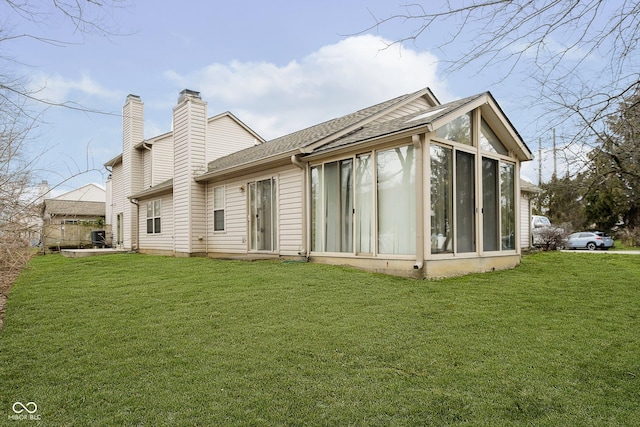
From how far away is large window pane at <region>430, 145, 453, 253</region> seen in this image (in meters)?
7.54

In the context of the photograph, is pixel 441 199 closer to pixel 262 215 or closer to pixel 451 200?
pixel 451 200

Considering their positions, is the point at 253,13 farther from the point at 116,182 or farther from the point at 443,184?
the point at 116,182

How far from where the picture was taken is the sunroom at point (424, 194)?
A: 7434 mm

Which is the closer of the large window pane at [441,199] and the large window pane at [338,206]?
the large window pane at [441,199]

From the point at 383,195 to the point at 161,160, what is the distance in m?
14.1

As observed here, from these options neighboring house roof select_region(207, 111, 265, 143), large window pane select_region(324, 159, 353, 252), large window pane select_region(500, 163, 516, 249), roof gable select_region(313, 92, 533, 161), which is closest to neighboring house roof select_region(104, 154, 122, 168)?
neighboring house roof select_region(207, 111, 265, 143)

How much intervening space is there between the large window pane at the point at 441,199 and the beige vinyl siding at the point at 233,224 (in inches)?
225

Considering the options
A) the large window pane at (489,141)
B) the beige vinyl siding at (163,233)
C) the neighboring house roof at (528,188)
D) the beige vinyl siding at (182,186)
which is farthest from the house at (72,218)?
the neighboring house roof at (528,188)

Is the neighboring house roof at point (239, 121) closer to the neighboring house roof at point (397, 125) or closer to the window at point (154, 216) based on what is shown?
the window at point (154, 216)

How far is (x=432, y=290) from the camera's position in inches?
248

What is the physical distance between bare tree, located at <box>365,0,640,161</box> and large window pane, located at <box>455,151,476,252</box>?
464 centimetres

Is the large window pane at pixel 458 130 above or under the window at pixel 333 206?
above

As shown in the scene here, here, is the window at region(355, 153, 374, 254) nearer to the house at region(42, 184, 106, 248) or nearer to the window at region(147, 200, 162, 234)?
the house at region(42, 184, 106, 248)

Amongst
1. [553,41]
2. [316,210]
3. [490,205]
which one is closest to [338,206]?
[316,210]
